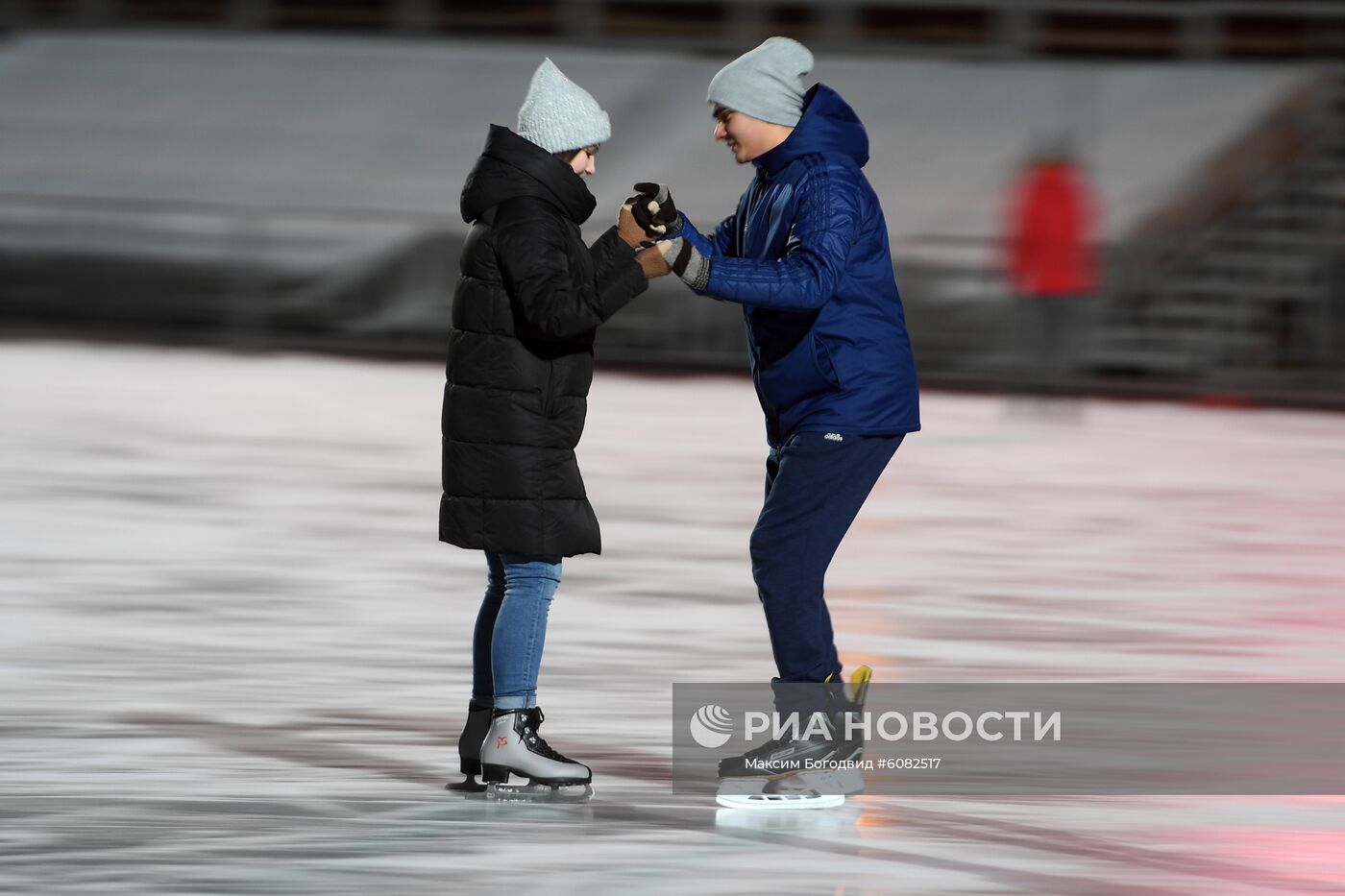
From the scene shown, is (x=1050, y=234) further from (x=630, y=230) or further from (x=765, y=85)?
(x=630, y=230)

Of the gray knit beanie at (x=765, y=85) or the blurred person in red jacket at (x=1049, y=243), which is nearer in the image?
the gray knit beanie at (x=765, y=85)

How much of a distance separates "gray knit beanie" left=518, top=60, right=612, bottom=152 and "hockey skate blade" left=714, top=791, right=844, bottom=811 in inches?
66.7

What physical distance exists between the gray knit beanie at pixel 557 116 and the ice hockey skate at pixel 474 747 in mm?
1458

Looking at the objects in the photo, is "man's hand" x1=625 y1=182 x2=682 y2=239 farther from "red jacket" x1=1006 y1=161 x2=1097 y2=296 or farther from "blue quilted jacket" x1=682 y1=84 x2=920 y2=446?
"red jacket" x1=1006 y1=161 x2=1097 y2=296

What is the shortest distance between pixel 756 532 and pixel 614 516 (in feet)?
20.2

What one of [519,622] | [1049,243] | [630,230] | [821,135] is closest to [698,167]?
[1049,243]

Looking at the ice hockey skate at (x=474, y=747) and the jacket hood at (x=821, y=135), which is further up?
the jacket hood at (x=821, y=135)

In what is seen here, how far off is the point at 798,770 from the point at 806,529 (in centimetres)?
61

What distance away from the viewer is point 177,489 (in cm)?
1328

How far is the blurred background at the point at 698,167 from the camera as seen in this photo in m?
21.4

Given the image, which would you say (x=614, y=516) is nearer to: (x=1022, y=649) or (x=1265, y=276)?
(x=1022, y=649)

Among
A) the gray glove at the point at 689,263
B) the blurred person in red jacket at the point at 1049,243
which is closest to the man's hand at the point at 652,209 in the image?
the gray glove at the point at 689,263

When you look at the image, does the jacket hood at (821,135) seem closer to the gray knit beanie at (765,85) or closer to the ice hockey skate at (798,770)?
the gray knit beanie at (765,85)

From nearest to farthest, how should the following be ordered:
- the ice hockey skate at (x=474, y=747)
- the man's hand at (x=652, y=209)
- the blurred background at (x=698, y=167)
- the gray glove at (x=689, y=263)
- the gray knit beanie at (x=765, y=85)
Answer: the gray glove at (x=689, y=263) → the man's hand at (x=652, y=209) → the gray knit beanie at (x=765, y=85) → the ice hockey skate at (x=474, y=747) → the blurred background at (x=698, y=167)
